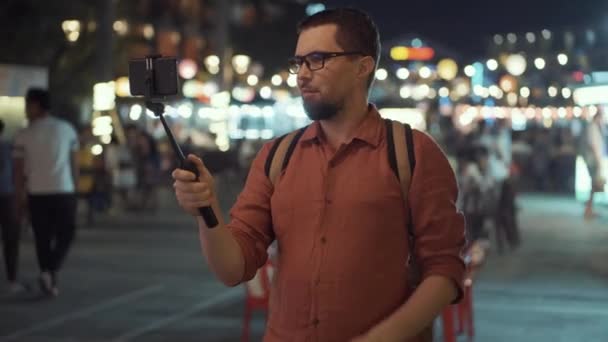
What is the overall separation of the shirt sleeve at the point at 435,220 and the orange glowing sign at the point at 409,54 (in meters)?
119

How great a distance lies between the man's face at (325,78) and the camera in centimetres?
332

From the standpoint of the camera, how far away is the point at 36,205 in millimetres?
11031

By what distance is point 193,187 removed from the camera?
3.03 meters

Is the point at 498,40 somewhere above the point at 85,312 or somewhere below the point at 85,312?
above

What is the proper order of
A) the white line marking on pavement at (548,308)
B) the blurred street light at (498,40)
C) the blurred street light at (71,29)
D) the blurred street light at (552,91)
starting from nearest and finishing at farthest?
the white line marking on pavement at (548,308) → the blurred street light at (71,29) → the blurred street light at (552,91) → the blurred street light at (498,40)

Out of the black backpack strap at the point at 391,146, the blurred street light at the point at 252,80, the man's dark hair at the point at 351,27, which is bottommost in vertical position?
the black backpack strap at the point at 391,146

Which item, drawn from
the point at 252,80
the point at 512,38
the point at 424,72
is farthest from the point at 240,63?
the point at 424,72

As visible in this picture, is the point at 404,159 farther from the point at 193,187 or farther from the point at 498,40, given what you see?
the point at 498,40

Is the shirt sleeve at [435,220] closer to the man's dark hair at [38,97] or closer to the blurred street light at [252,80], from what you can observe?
the man's dark hair at [38,97]

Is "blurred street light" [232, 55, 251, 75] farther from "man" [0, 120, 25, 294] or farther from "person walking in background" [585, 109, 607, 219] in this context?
"man" [0, 120, 25, 294]

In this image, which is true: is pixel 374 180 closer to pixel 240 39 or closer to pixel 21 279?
pixel 21 279

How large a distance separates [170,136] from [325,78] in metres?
0.51

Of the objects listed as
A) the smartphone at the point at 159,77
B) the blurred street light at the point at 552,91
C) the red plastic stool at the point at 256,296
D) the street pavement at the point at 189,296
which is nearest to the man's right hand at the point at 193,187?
the smartphone at the point at 159,77

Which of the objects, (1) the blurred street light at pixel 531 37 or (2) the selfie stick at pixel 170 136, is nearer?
(2) the selfie stick at pixel 170 136
